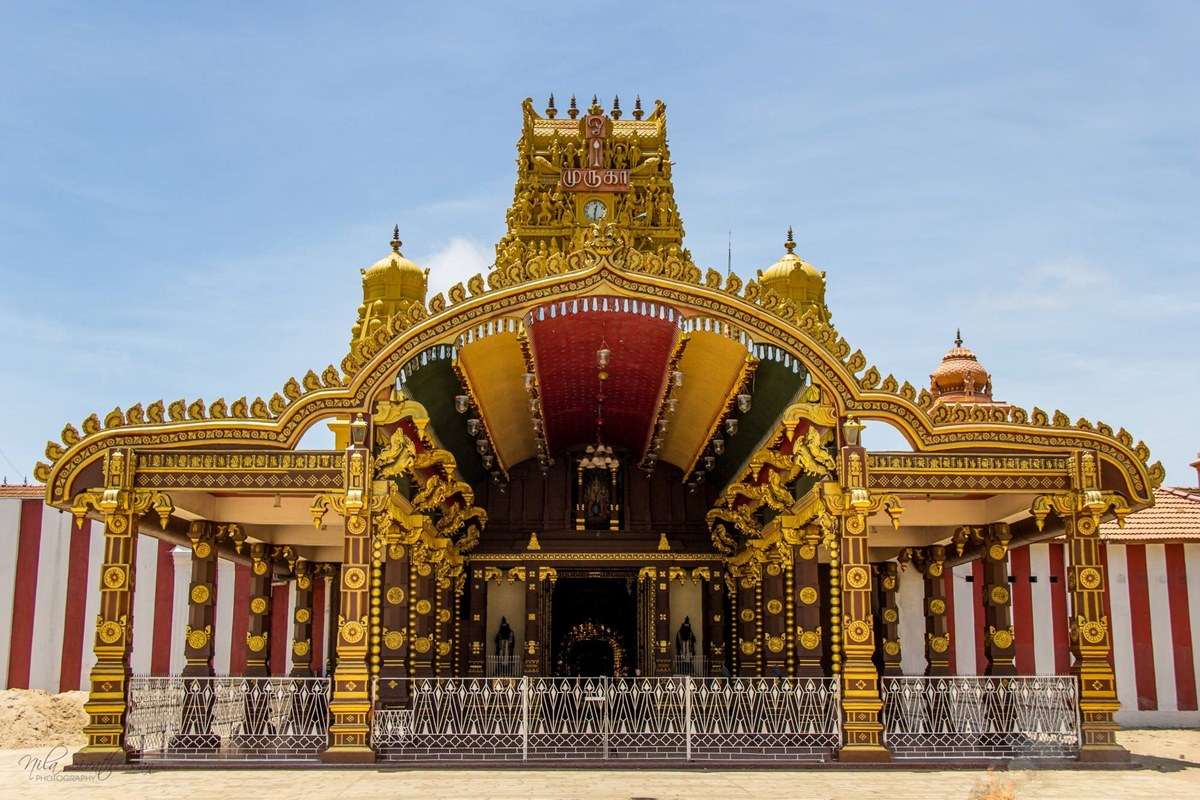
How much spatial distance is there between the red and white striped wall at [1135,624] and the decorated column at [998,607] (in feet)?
14.9

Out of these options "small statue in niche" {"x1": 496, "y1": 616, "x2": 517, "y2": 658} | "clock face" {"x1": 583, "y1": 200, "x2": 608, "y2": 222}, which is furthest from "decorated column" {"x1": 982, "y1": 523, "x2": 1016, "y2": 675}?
"small statue in niche" {"x1": 496, "y1": 616, "x2": 517, "y2": 658}

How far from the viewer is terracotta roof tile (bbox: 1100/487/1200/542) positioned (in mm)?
25406

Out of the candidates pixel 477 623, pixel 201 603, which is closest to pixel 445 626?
pixel 477 623

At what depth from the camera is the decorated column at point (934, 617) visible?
24.3 m

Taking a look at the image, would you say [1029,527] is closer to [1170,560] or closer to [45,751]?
[1170,560]

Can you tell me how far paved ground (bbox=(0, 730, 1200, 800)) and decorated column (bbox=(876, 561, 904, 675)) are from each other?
9.22 meters

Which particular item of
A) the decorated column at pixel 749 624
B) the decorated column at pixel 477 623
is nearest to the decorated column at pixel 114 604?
the decorated column at pixel 477 623

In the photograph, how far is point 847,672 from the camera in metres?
16.5

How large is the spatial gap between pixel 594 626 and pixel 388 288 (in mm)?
10562

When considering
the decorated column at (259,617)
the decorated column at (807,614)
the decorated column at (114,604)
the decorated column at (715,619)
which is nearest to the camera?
the decorated column at (114,604)

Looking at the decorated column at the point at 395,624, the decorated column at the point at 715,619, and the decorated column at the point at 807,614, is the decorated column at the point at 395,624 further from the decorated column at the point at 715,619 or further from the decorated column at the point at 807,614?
the decorated column at the point at 715,619

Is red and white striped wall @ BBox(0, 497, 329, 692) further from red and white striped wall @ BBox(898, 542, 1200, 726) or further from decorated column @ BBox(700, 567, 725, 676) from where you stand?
red and white striped wall @ BBox(898, 542, 1200, 726)

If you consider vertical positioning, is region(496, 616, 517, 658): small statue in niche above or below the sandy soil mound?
above
